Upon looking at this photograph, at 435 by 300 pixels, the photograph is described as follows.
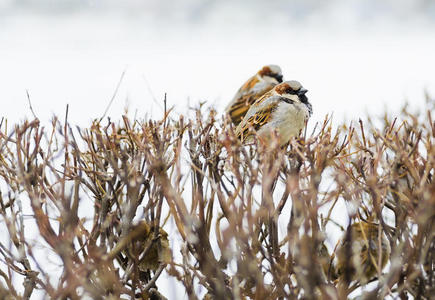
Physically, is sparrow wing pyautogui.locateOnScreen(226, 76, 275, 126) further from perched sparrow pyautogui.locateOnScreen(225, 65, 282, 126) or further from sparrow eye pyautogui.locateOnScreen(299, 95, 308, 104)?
sparrow eye pyautogui.locateOnScreen(299, 95, 308, 104)

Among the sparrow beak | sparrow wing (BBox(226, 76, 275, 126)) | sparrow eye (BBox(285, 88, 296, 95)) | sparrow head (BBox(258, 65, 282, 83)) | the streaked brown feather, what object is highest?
sparrow head (BBox(258, 65, 282, 83))

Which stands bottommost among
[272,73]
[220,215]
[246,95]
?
[220,215]

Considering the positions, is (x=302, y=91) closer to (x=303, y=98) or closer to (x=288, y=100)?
(x=303, y=98)

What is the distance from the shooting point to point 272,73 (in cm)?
933

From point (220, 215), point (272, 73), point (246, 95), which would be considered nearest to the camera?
point (220, 215)

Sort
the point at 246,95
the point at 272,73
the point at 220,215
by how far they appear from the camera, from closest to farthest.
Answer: the point at 220,215 < the point at 246,95 < the point at 272,73

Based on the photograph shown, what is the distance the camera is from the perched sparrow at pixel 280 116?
618cm

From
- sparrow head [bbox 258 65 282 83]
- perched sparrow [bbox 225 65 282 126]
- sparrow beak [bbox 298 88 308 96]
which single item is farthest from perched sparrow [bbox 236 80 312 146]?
sparrow head [bbox 258 65 282 83]

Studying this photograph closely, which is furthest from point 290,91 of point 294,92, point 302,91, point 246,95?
point 246,95

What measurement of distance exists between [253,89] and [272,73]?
57 cm

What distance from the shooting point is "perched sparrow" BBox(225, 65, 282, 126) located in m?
8.73

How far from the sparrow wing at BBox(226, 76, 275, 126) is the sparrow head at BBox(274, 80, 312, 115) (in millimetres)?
1950

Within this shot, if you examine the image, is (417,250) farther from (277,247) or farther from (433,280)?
(277,247)

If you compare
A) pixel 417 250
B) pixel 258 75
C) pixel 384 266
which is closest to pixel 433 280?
pixel 417 250
